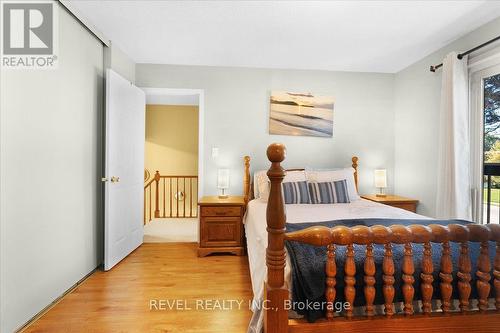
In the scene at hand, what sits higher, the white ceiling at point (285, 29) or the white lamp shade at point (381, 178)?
the white ceiling at point (285, 29)

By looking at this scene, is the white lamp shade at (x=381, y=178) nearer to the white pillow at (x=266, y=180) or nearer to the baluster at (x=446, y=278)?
the white pillow at (x=266, y=180)

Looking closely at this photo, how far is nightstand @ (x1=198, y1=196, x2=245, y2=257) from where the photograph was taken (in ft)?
9.88

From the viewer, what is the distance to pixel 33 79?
182 centimetres

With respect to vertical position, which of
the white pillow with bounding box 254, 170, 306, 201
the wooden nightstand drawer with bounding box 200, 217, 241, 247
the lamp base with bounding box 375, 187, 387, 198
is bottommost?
the wooden nightstand drawer with bounding box 200, 217, 241, 247

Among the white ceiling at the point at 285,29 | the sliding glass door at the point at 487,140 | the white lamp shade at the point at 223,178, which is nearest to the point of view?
the white ceiling at the point at 285,29

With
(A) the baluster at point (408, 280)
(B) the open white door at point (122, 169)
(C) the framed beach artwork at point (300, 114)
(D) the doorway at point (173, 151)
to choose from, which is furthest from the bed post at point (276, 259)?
(D) the doorway at point (173, 151)

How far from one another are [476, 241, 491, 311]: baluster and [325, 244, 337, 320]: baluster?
0.70m

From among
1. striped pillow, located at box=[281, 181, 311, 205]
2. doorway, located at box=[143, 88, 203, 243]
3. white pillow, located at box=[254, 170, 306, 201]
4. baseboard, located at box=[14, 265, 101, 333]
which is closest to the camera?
baseboard, located at box=[14, 265, 101, 333]

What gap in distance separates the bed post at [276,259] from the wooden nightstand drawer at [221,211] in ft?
6.11

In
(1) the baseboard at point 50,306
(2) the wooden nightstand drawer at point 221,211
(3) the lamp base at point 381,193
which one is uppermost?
(3) the lamp base at point 381,193

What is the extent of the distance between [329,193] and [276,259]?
73.4 inches

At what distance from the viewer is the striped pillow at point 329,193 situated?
2836 mm

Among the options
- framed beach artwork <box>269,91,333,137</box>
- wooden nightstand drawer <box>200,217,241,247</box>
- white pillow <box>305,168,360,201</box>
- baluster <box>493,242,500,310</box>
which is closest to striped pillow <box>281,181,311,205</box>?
white pillow <box>305,168,360,201</box>

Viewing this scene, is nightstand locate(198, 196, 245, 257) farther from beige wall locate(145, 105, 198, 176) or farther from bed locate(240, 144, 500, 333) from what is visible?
beige wall locate(145, 105, 198, 176)
